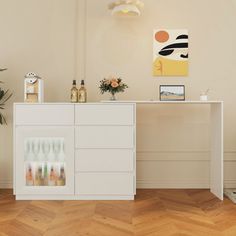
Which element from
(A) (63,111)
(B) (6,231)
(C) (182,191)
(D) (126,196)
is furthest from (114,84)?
(B) (6,231)

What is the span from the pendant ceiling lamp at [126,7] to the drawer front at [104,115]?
3.80ft

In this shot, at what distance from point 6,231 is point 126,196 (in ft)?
4.49

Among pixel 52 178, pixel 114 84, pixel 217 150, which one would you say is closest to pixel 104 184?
pixel 52 178

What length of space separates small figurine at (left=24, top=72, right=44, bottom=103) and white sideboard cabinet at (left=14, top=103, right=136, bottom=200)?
18cm

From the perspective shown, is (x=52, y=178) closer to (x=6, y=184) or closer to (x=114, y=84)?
(x=6, y=184)

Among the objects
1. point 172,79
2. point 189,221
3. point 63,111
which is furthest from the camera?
point 172,79

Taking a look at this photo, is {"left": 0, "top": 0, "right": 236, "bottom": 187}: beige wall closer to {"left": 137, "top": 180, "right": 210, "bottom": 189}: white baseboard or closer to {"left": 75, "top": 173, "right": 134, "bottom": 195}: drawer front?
{"left": 137, "top": 180, "right": 210, "bottom": 189}: white baseboard

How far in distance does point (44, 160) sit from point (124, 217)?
3.73 feet

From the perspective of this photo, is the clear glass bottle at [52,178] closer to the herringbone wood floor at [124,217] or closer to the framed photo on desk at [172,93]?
the herringbone wood floor at [124,217]

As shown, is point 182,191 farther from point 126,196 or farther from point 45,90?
point 45,90

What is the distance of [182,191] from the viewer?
4031mm

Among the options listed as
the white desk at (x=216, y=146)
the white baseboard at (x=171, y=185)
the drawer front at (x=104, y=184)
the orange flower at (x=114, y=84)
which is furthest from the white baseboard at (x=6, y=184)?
the white desk at (x=216, y=146)

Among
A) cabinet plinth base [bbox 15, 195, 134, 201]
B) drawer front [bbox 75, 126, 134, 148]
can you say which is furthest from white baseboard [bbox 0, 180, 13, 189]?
drawer front [bbox 75, 126, 134, 148]

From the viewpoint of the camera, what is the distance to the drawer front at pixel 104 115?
356 cm
